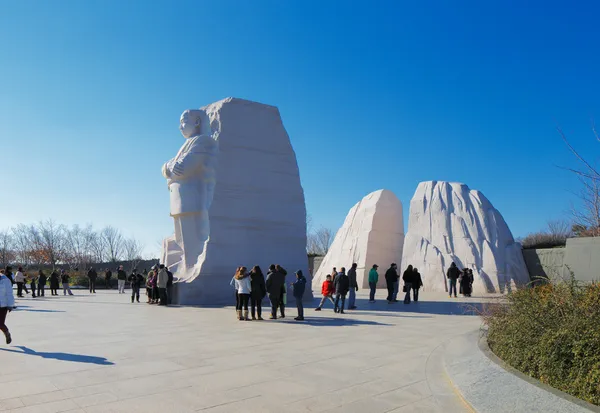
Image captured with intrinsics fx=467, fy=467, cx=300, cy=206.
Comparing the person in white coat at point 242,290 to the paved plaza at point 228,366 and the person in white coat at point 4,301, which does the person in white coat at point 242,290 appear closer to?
the paved plaza at point 228,366

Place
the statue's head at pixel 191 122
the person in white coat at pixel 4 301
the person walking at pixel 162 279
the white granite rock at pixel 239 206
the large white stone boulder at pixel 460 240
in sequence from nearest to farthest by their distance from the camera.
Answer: the person in white coat at pixel 4 301 < the person walking at pixel 162 279 < the white granite rock at pixel 239 206 < the statue's head at pixel 191 122 < the large white stone boulder at pixel 460 240

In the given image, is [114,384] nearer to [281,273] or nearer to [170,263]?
[281,273]

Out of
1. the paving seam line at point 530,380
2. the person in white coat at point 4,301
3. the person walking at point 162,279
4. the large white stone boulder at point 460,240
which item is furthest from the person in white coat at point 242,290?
the large white stone boulder at point 460,240

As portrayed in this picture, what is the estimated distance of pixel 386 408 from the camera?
4.50 meters

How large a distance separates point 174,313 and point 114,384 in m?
7.29

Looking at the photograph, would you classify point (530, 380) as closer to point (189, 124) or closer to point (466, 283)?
point (189, 124)

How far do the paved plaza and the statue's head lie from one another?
7.17 meters

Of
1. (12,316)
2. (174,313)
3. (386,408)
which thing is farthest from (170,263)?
(386,408)

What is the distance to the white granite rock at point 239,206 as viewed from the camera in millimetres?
14562

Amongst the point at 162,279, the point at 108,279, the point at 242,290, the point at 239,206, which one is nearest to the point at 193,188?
the point at 239,206

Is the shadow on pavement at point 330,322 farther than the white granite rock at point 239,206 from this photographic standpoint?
No

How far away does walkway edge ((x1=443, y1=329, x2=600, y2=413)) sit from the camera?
4004mm

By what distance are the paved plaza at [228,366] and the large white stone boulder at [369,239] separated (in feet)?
53.2

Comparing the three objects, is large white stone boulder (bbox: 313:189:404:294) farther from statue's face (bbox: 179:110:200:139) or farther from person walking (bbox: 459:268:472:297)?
statue's face (bbox: 179:110:200:139)
